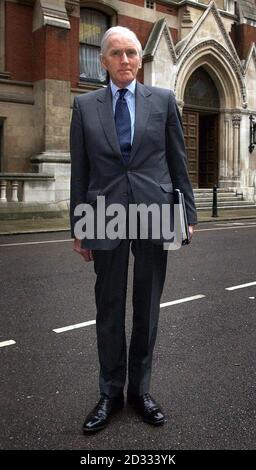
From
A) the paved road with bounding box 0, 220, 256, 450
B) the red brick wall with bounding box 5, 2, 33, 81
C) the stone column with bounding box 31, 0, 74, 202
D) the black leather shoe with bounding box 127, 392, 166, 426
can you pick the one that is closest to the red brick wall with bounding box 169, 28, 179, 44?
the stone column with bounding box 31, 0, 74, 202

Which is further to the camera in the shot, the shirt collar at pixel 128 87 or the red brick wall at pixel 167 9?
the red brick wall at pixel 167 9

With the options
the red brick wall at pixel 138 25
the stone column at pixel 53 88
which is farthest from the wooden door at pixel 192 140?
the stone column at pixel 53 88

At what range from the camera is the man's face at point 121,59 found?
264 cm

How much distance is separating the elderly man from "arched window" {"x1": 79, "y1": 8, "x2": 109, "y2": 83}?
16.9 m

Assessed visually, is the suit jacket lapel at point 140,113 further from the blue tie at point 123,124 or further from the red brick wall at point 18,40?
the red brick wall at point 18,40

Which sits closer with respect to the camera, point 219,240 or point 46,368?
point 46,368

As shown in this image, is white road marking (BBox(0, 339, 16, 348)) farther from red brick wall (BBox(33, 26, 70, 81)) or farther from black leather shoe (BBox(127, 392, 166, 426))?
red brick wall (BBox(33, 26, 70, 81))

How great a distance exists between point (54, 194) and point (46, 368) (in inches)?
502

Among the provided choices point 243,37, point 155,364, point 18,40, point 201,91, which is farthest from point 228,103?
point 155,364

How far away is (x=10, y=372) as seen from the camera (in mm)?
3473

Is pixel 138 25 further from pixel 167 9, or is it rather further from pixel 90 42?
pixel 90 42

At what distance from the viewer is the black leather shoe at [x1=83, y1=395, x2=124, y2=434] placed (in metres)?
2.67
